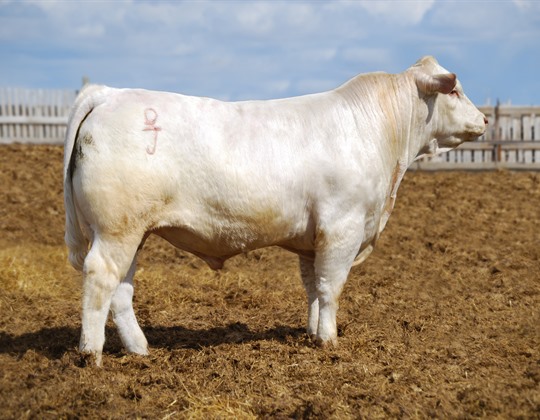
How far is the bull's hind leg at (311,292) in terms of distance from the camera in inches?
260

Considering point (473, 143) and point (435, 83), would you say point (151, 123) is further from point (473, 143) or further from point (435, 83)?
point (473, 143)

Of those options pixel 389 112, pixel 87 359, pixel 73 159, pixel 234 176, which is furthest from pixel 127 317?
pixel 389 112

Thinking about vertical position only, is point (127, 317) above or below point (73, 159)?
below

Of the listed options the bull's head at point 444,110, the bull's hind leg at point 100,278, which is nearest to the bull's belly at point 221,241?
the bull's hind leg at point 100,278

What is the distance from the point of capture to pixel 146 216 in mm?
5316

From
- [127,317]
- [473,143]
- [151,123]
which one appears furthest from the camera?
[473,143]

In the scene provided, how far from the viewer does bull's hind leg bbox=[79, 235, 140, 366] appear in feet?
17.2

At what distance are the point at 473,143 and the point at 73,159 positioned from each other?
1435 cm

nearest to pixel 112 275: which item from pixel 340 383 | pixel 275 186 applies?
pixel 275 186

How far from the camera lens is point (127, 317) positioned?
594 centimetres

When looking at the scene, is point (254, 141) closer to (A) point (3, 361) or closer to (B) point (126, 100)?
(B) point (126, 100)

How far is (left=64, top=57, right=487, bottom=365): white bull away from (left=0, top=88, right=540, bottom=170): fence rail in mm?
11058

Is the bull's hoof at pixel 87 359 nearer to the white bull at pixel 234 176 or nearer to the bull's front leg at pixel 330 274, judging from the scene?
the white bull at pixel 234 176

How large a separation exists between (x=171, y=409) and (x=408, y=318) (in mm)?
3310
